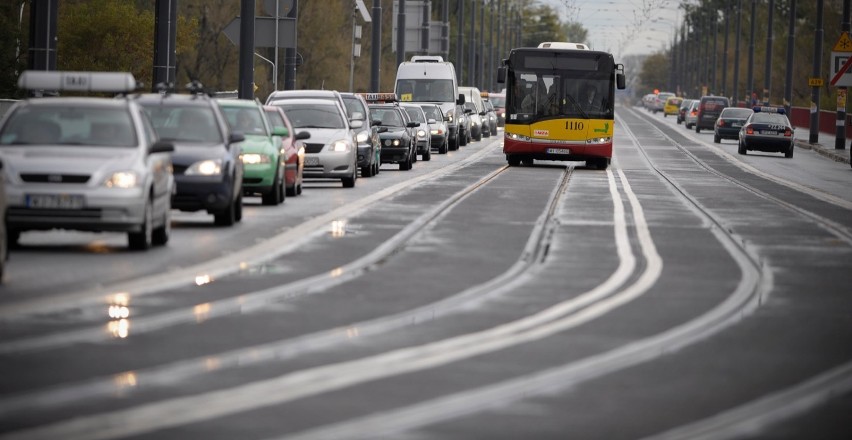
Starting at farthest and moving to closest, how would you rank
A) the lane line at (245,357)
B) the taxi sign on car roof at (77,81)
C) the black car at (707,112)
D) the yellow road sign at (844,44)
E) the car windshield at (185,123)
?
the black car at (707,112), the yellow road sign at (844,44), the car windshield at (185,123), the taxi sign on car roof at (77,81), the lane line at (245,357)

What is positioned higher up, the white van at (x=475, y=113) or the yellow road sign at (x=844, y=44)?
the yellow road sign at (x=844, y=44)

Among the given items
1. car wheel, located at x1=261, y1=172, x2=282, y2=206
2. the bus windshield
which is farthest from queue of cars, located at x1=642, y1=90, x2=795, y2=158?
car wheel, located at x1=261, y1=172, x2=282, y2=206

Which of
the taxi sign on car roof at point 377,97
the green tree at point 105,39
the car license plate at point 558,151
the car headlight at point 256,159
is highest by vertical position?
the green tree at point 105,39

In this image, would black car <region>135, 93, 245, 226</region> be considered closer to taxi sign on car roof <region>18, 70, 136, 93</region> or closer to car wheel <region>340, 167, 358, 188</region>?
taxi sign on car roof <region>18, 70, 136, 93</region>

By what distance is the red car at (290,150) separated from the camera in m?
30.2

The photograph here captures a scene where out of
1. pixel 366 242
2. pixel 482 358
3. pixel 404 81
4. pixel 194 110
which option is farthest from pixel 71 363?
pixel 404 81

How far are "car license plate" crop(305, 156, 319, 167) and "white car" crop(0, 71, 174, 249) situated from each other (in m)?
13.9

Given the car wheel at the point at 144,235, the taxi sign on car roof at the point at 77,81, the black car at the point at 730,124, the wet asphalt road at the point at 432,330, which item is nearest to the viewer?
the wet asphalt road at the point at 432,330

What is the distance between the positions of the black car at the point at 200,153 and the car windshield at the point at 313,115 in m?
10.6

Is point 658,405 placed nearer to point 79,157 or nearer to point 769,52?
point 79,157

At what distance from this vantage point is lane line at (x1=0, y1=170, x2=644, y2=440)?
8766 millimetres

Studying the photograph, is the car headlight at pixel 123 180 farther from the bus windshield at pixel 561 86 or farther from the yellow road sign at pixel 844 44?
the yellow road sign at pixel 844 44

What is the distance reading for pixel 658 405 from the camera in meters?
9.70

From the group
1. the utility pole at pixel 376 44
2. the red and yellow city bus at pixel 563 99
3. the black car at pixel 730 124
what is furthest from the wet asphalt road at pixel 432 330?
the black car at pixel 730 124
